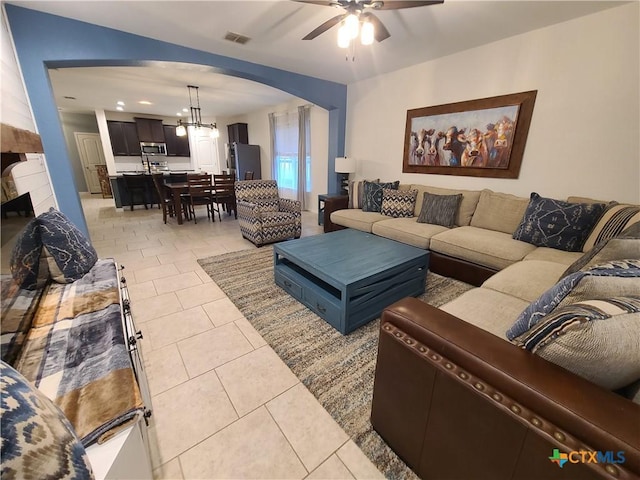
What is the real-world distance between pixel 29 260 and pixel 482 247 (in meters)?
3.21

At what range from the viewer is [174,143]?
7.78 metres

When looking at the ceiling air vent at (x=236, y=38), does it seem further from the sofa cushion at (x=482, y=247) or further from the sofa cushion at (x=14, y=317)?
the sofa cushion at (x=482, y=247)

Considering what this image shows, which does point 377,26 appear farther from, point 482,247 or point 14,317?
point 14,317

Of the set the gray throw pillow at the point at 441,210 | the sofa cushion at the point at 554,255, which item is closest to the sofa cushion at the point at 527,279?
the sofa cushion at the point at 554,255

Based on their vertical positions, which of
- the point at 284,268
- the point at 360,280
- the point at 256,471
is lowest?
the point at 256,471

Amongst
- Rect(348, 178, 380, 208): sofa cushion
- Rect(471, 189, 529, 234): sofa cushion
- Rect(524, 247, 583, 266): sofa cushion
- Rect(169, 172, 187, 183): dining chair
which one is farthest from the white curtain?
Rect(524, 247, 583, 266): sofa cushion

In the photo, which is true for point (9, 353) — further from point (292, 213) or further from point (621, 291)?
point (292, 213)

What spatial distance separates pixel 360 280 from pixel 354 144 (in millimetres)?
3426

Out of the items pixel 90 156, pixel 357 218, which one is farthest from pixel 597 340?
pixel 90 156

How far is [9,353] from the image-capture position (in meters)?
0.98

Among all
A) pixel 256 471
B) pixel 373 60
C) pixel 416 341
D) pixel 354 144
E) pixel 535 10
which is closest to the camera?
pixel 416 341

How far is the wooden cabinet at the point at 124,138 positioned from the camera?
6.84 metres

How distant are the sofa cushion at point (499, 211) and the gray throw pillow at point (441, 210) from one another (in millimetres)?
232

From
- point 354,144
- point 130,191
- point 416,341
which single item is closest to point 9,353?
point 416,341
